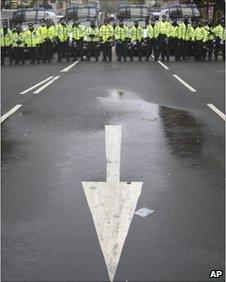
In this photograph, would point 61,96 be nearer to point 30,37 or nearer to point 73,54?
point 30,37

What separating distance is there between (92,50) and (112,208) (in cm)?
2251

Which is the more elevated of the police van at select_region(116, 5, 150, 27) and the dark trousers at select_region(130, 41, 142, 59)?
the police van at select_region(116, 5, 150, 27)

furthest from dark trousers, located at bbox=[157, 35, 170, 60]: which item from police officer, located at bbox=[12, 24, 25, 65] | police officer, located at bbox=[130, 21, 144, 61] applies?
police officer, located at bbox=[12, 24, 25, 65]

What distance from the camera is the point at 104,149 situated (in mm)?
8609

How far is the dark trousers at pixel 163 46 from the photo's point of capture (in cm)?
2697

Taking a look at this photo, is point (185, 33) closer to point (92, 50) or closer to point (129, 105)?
point (92, 50)

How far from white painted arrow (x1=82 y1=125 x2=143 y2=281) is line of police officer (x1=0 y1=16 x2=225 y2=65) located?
777 inches

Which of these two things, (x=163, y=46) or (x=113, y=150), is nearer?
(x=113, y=150)

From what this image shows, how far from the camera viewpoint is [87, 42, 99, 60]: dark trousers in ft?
90.4

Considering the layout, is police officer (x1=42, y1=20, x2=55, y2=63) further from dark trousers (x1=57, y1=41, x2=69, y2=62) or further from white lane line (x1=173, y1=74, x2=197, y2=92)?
white lane line (x1=173, y1=74, x2=197, y2=92)

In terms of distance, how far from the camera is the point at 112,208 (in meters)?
5.93

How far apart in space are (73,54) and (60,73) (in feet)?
24.6

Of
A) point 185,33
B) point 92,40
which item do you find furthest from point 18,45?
point 185,33
